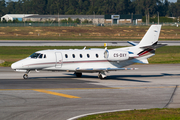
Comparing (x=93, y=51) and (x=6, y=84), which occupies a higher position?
(x=93, y=51)

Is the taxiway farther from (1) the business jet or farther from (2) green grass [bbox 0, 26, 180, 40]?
(2) green grass [bbox 0, 26, 180, 40]

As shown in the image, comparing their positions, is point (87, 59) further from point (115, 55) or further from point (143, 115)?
point (143, 115)

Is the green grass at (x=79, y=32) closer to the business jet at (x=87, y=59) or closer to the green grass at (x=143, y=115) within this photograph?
the business jet at (x=87, y=59)

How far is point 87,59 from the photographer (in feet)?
103

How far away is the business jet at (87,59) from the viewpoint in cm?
2994

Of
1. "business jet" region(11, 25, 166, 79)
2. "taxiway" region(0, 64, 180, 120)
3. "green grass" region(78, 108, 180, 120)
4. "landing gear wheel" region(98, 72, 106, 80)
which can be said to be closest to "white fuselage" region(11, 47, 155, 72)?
"business jet" region(11, 25, 166, 79)

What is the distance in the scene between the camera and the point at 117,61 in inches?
1270

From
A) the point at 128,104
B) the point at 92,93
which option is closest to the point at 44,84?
the point at 92,93

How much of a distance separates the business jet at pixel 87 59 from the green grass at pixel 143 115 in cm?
1263

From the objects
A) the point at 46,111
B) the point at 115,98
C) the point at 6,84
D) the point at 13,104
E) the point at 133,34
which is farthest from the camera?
the point at 133,34

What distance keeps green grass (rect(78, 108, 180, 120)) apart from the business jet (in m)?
12.6

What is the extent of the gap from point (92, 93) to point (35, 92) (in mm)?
4467

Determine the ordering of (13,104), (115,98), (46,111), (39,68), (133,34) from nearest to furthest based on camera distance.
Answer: (46,111) < (13,104) < (115,98) < (39,68) < (133,34)

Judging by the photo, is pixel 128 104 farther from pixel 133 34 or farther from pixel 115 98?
pixel 133 34
